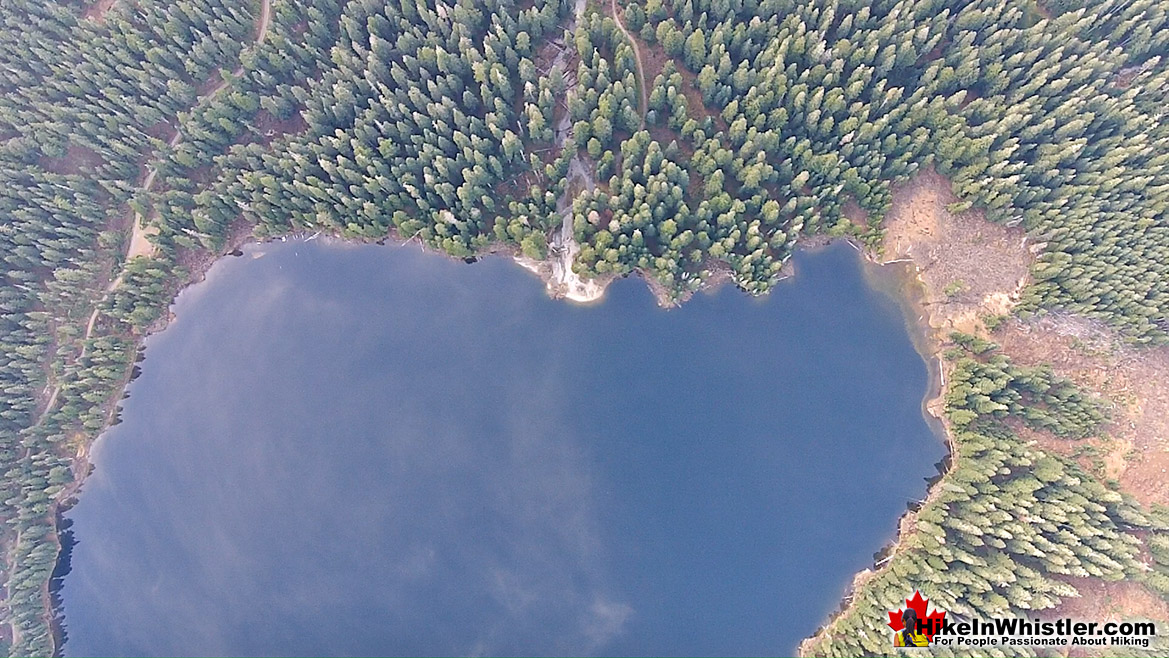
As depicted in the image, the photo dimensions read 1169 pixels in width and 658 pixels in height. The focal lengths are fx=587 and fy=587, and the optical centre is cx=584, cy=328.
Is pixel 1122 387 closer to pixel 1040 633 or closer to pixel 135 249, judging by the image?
pixel 1040 633

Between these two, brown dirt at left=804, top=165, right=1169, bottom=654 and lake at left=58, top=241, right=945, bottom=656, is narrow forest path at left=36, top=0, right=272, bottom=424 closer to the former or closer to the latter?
lake at left=58, top=241, right=945, bottom=656

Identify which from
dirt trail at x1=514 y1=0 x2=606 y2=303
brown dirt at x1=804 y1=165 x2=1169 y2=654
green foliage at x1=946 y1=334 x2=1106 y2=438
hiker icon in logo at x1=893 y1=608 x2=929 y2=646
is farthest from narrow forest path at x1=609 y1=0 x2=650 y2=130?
hiker icon in logo at x1=893 y1=608 x2=929 y2=646

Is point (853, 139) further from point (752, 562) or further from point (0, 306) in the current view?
point (0, 306)

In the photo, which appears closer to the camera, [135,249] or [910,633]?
[910,633]

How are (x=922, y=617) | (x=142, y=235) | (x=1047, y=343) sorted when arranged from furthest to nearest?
(x=142, y=235) → (x=1047, y=343) → (x=922, y=617)

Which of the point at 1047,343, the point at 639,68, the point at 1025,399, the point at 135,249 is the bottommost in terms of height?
the point at 135,249

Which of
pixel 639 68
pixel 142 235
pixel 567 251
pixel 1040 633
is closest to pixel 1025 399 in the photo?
pixel 1040 633
